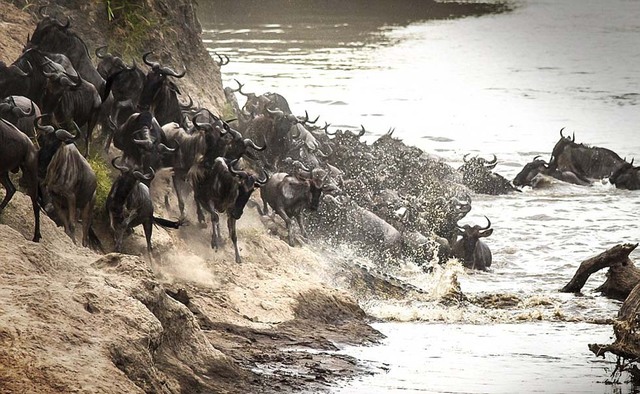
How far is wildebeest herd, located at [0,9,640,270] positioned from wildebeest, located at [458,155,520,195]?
5.94ft

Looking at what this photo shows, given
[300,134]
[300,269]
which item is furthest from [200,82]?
[300,269]

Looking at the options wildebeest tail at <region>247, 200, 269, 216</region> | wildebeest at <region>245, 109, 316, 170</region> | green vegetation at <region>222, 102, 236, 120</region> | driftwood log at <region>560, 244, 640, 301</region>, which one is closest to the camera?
driftwood log at <region>560, 244, 640, 301</region>

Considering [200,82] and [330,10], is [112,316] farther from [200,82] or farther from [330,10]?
[330,10]

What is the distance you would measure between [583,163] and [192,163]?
12.7 m

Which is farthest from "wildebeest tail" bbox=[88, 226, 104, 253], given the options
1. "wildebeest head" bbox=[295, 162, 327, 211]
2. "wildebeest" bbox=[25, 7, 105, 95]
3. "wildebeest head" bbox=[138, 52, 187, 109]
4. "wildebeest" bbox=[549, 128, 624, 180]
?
"wildebeest" bbox=[549, 128, 624, 180]

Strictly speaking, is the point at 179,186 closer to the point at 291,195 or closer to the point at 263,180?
the point at 291,195

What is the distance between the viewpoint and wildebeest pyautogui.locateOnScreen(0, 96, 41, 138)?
37.9 ft

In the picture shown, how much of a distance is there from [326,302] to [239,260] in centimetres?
104

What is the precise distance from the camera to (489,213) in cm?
2230

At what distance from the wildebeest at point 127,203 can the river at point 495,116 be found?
A: 2281mm

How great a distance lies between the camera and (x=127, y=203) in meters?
12.1

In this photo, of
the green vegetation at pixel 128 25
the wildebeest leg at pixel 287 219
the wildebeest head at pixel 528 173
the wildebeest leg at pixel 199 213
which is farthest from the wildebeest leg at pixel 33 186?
the wildebeest head at pixel 528 173

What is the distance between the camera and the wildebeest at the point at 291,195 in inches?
600

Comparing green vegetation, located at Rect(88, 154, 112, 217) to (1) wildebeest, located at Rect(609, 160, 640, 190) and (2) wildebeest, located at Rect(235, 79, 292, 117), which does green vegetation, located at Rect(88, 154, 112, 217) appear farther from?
(1) wildebeest, located at Rect(609, 160, 640, 190)
